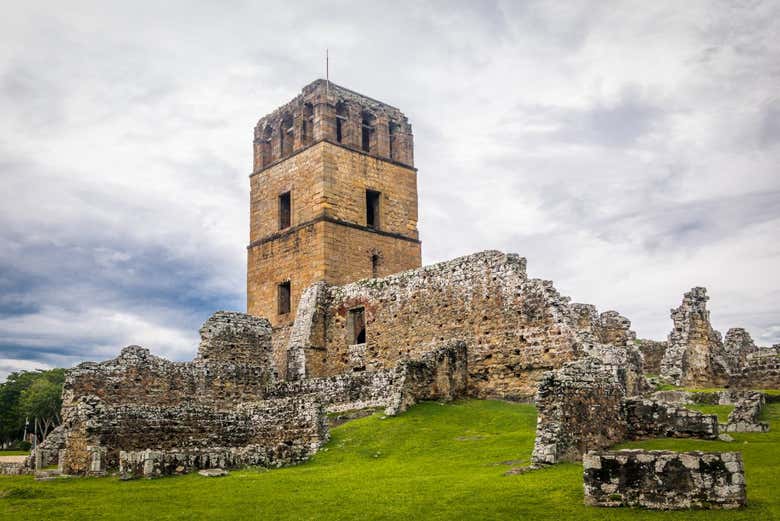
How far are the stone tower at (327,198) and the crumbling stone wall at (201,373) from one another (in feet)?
19.6

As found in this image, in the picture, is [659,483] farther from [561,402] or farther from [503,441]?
[503,441]

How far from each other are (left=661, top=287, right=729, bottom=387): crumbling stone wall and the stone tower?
12.1 meters

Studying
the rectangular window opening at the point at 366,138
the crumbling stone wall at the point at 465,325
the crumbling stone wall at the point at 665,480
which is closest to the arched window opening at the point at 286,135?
the rectangular window opening at the point at 366,138

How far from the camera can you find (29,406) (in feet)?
188

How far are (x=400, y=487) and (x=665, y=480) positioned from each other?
403 centimetres

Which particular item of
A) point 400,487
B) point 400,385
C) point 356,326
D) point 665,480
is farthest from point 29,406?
point 665,480

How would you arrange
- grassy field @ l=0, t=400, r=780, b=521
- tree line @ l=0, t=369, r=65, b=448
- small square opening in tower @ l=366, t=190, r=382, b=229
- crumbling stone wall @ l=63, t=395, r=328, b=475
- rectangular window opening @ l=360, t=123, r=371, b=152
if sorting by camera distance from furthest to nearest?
1. tree line @ l=0, t=369, r=65, b=448
2. rectangular window opening @ l=360, t=123, r=371, b=152
3. small square opening in tower @ l=366, t=190, r=382, b=229
4. crumbling stone wall @ l=63, t=395, r=328, b=475
5. grassy field @ l=0, t=400, r=780, b=521

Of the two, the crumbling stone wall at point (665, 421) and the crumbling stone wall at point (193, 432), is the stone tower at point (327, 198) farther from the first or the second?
the crumbling stone wall at point (665, 421)

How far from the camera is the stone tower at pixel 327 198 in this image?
31656mm

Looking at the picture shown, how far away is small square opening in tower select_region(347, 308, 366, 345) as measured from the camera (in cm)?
2805

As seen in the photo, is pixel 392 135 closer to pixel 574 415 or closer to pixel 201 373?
pixel 201 373

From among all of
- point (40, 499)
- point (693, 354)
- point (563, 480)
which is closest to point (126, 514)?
point (40, 499)

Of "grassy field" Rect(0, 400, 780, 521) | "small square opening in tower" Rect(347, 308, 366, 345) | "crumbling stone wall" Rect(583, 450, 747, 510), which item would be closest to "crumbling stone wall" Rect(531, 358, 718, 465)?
"grassy field" Rect(0, 400, 780, 521)

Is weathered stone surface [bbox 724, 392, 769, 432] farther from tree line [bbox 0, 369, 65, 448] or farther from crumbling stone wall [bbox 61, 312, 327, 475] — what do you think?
tree line [bbox 0, 369, 65, 448]
